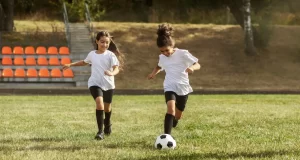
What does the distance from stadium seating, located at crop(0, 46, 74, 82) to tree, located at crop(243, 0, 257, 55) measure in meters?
10.7

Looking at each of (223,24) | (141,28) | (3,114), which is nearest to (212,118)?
(3,114)

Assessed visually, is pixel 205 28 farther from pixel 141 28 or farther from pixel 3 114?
pixel 3 114

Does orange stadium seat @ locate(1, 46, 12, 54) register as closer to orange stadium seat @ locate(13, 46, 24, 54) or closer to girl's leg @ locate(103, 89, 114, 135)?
orange stadium seat @ locate(13, 46, 24, 54)

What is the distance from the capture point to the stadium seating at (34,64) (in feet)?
95.2

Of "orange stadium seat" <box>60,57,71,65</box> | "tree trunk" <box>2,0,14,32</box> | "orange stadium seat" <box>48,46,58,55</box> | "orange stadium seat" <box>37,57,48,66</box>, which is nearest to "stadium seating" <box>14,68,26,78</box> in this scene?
"orange stadium seat" <box>37,57,48,66</box>

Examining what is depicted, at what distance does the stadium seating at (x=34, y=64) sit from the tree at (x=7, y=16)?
4239mm

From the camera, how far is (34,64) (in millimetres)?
30047

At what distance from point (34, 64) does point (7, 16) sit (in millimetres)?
7505

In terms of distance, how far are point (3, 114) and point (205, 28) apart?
26.6 m

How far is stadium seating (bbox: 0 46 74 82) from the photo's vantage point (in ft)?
95.2

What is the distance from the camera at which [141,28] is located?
125ft

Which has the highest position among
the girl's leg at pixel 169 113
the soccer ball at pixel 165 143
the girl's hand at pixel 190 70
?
the girl's hand at pixel 190 70

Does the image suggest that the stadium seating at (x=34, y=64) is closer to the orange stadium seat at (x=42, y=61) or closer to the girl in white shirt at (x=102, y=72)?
the orange stadium seat at (x=42, y=61)

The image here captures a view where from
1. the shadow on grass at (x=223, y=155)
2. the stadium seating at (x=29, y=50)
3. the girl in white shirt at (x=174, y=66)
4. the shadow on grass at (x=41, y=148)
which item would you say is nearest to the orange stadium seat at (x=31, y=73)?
the stadium seating at (x=29, y=50)
